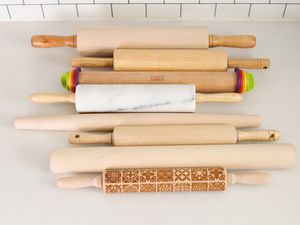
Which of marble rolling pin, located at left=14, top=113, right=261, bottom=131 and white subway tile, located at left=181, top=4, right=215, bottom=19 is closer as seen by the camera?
marble rolling pin, located at left=14, top=113, right=261, bottom=131

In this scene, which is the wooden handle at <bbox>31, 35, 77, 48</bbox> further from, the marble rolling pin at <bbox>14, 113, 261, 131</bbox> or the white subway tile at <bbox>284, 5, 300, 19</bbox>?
the white subway tile at <bbox>284, 5, 300, 19</bbox>

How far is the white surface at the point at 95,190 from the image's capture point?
93 cm

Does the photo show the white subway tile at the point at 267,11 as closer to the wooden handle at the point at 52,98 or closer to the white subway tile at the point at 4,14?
the wooden handle at the point at 52,98

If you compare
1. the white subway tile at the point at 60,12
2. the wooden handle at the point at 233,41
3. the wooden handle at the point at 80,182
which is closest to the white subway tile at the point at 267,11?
the wooden handle at the point at 233,41

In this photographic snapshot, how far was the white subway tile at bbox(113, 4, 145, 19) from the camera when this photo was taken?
1.28 m

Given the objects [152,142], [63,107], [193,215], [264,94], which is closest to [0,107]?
[63,107]

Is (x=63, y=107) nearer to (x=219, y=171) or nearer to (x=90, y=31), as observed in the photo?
(x=90, y=31)

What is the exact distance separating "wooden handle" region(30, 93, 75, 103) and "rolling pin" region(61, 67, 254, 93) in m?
0.04

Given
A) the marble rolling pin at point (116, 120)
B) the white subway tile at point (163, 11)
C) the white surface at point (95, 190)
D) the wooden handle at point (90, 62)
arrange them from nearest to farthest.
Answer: the white surface at point (95, 190) < the marble rolling pin at point (116, 120) < the wooden handle at point (90, 62) < the white subway tile at point (163, 11)

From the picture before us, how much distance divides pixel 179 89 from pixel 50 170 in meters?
0.33

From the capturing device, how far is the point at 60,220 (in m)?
0.92

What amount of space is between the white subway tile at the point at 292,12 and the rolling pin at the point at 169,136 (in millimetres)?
431

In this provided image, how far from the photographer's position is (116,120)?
1045 millimetres

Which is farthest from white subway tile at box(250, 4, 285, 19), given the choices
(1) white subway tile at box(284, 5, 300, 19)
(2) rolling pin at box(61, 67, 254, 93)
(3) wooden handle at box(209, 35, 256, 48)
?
(2) rolling pin at box(61, 67, 254, 93)
